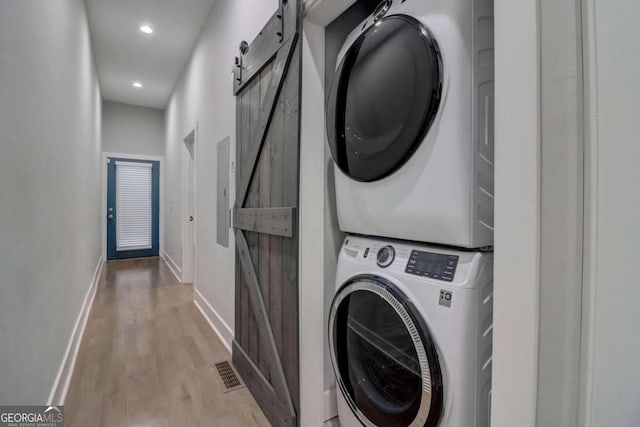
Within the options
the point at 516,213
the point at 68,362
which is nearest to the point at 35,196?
the point at 68,362

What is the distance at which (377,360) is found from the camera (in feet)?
3.36

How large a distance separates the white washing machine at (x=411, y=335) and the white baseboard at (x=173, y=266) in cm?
369

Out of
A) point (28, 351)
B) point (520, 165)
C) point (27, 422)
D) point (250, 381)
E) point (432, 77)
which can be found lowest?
point (250, 381)

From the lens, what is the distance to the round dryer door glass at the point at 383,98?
813 millimetres

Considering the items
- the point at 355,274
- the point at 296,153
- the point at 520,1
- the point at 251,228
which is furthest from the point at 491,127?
the point at 251,228

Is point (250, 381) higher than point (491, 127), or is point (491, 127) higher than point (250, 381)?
point (491, 127)

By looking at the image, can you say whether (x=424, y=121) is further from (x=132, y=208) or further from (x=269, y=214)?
(x=132, y=208)

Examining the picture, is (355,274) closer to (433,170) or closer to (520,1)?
(433,170)

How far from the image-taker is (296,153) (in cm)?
129

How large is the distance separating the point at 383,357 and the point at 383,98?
3.08 feet

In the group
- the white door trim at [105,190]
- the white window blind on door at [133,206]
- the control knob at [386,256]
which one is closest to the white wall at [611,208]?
the control knob at [386,256]

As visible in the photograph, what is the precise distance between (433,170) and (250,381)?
65.2 inches

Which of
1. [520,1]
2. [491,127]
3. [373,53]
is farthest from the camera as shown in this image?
[373,53]

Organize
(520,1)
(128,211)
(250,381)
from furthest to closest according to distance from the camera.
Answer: (128,211), (250,381), (520,1)
